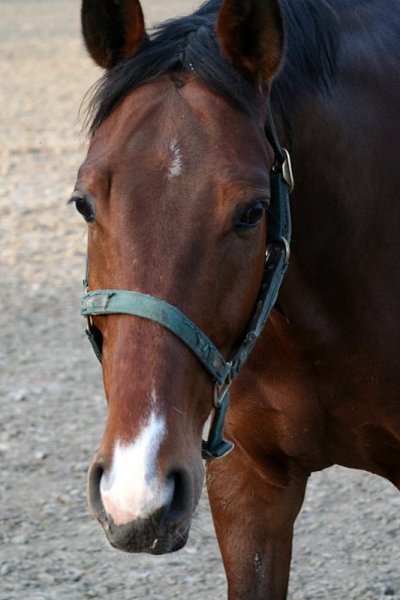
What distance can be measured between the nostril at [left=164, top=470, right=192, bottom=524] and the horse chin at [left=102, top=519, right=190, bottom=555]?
0.03 meters

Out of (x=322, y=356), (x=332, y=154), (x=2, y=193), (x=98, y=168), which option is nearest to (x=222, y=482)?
(x=322, y=356)

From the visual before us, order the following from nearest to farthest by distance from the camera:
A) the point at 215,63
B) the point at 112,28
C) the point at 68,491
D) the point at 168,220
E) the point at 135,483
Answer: the point at 135,483, the point at 168,220, the point at 215,63, the point at 112,28, the point at 68,491

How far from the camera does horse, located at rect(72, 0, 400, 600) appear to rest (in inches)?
95.0

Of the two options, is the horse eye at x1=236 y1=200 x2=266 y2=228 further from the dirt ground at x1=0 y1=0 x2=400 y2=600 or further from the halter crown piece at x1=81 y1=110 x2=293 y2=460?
the dirt ground at x1=0 y1=0 x2=400 y2=600

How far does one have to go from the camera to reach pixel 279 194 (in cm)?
271

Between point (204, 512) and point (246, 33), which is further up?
point (246, 33)

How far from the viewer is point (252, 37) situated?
269 centimetres

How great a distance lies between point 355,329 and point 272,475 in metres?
0.51

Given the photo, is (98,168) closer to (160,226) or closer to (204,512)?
(160,226)

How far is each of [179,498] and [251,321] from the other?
0.47 meters

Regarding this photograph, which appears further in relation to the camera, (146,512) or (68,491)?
(68,491)

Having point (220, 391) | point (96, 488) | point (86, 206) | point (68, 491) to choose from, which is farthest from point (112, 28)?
point (68, 491)

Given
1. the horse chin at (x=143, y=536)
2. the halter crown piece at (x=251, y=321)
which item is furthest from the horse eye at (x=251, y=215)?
the horse chin at (x=143, y=536)

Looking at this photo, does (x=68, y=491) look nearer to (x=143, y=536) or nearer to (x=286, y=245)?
(x=286, y=245)
